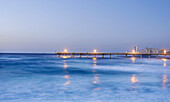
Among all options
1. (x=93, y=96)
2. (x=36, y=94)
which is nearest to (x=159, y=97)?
(x=93, y=96)

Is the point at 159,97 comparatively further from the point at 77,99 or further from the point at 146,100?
the point at 77,99

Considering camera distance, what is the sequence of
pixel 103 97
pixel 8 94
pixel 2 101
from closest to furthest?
pixel 2 101 → pixel 103 97 → pixel 8 94

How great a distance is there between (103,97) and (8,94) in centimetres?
594

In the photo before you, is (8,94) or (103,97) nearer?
(103,97)

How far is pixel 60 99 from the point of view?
11.7 metres

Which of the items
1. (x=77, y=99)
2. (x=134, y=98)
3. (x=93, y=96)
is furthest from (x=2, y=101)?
(x=134, y=98)

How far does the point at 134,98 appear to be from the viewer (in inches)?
469

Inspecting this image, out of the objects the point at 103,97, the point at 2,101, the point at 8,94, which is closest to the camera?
the point at 2,101

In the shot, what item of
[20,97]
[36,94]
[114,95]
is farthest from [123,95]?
[20,97]

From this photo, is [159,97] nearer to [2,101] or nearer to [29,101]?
[29,101]

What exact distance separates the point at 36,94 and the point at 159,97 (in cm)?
749

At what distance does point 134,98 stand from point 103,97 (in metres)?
1.78

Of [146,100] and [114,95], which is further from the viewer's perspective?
[114,95]

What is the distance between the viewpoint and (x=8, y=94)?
13031 mm
